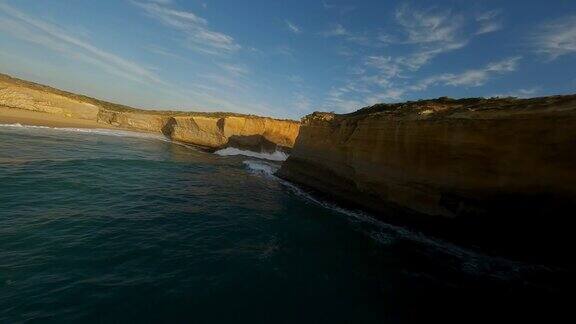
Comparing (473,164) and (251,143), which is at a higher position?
(473,164)

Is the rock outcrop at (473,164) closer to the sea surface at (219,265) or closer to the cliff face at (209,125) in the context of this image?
the sea surface at (219,265)

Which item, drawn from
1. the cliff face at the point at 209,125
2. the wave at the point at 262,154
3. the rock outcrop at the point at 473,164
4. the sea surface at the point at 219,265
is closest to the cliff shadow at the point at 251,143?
the cliff face at the point at 209,125

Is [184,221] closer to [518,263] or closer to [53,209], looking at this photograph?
[53,209]

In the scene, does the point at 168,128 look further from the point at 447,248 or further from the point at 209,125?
the point at 447,248

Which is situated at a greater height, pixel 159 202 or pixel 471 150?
pixel 471 150

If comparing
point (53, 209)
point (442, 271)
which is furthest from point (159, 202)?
point (442, 271)

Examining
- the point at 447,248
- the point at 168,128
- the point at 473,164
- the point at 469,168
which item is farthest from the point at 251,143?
the point at 473,164
